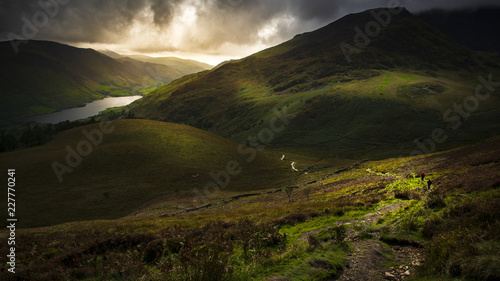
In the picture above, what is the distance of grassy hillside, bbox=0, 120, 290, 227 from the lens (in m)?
47.5

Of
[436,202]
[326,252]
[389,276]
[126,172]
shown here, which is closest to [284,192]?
[126,172]

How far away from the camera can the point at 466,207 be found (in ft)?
37.0

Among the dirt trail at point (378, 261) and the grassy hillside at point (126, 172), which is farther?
the grassy hillside at point (126, 172)

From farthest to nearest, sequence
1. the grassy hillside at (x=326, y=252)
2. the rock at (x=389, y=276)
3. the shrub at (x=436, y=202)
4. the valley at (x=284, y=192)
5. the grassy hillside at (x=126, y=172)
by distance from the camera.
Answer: the grassy hillside at (x=126, y=172) < the shrub at (x=436, y=202) < the valley at (x=284, y=192) < the rock at (x=389, y=276) < the grassy hillside at (x=326, y=252)

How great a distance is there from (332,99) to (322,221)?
515 ft

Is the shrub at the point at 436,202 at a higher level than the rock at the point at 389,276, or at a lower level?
higher

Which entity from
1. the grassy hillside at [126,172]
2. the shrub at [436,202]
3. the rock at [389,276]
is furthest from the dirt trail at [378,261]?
the grassy hillside at [126,172]

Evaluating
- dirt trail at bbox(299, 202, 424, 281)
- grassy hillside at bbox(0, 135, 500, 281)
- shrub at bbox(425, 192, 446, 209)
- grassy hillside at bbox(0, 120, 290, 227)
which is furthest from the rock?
grassy hillside at bbox(0, 120, 290, 227)

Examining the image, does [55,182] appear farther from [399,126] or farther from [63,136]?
[399,126]

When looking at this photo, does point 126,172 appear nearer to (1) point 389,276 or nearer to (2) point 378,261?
(2) point 378,261

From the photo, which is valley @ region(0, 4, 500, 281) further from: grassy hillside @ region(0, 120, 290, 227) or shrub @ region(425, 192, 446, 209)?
grassy hillside @ region(0, 120, 290, 227)

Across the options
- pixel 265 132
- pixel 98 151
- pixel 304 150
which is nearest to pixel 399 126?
pixel 304 150

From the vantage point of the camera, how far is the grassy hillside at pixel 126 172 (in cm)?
4747

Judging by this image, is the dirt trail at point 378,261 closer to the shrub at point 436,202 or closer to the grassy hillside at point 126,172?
the shrub at point 436,202
